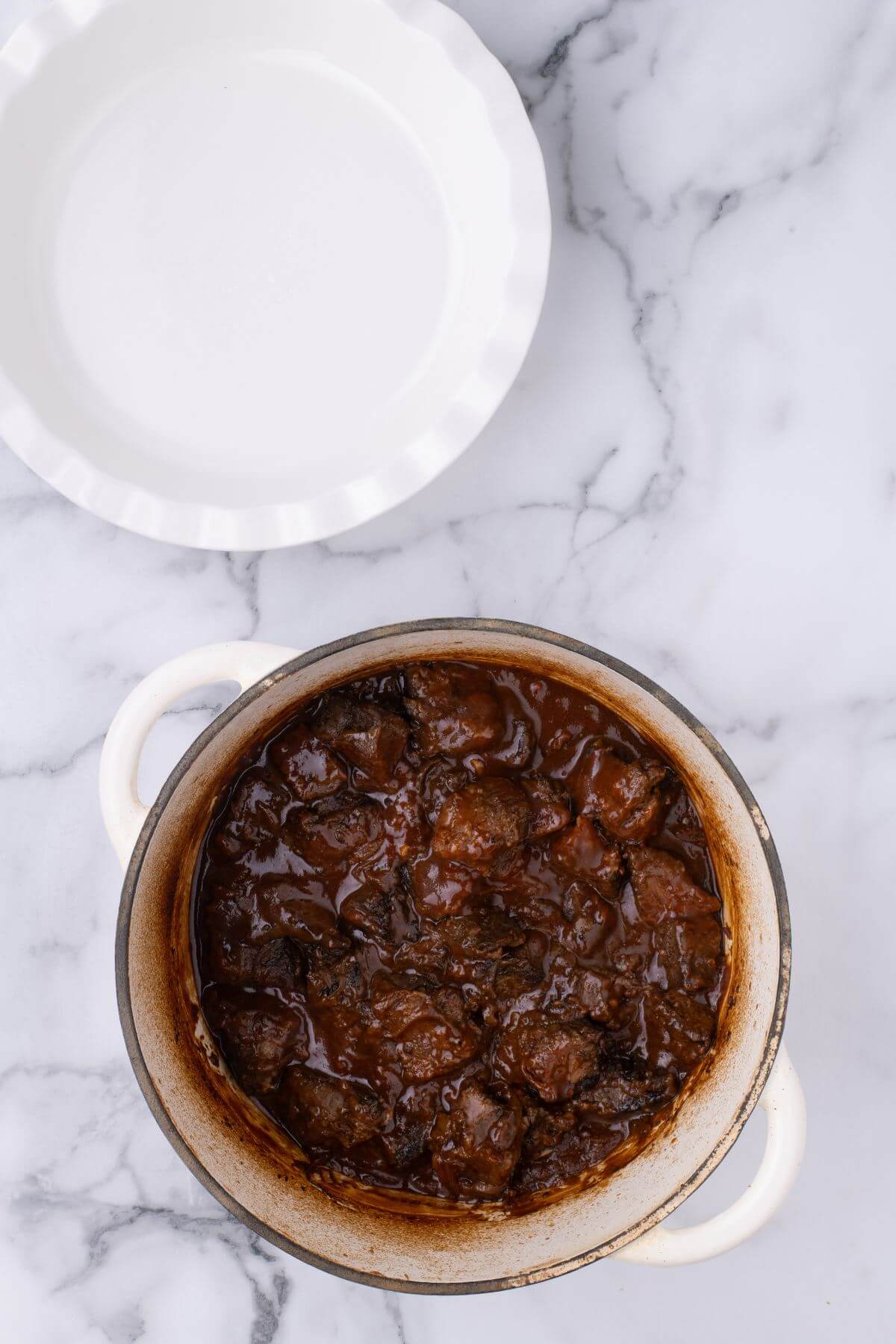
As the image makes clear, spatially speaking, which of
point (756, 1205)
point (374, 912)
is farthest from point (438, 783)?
point (756, 1205)

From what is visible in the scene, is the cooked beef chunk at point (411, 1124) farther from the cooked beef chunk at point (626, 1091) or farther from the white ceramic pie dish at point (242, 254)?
the white ceramic pie dish at point (242, 254)

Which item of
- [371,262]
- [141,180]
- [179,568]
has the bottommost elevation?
[179,568]

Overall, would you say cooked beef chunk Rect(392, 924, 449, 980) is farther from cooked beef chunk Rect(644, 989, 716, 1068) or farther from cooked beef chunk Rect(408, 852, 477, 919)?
cooked beef chunk Rect(644, 989, 716, 1068)

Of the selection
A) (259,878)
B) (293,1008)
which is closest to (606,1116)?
(293,1008)

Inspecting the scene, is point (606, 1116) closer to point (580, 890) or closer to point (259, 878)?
point (580, 890)

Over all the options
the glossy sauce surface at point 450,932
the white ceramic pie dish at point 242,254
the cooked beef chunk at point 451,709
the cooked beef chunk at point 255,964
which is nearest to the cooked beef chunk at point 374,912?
the glossy sauce surface at point 450,932

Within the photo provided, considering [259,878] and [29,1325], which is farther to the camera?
[29,1325]

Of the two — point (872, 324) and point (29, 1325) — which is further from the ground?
point (872, 324)

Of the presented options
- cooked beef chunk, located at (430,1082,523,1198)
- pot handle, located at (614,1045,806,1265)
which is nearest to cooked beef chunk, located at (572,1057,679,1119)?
cooked beef chunk, located at (430,1082,523,1198)
